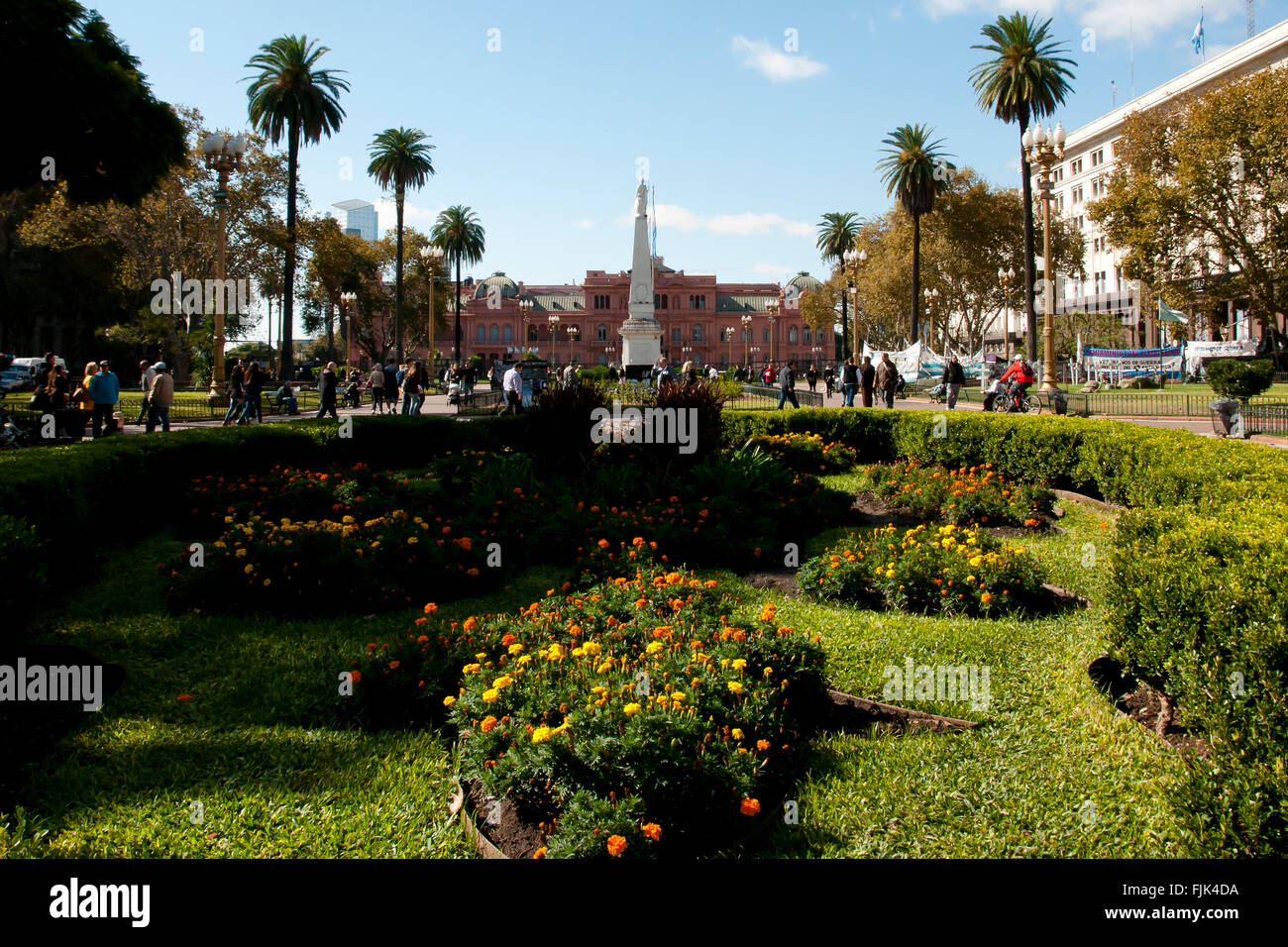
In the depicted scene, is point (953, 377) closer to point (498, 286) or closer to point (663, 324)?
point (663, 324)

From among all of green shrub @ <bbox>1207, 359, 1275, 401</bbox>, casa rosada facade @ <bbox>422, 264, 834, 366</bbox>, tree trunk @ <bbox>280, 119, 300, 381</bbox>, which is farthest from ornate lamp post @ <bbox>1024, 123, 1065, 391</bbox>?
casa rosada facade @ <bbox>422, 264, 834, 366</bbox>

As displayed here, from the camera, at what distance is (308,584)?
6566mm

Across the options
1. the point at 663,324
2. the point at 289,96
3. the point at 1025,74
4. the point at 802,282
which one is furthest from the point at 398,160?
the point at 802,282

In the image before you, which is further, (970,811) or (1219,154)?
(1219,154)

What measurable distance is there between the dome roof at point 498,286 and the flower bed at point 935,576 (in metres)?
103

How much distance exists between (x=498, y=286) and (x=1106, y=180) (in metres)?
67.4

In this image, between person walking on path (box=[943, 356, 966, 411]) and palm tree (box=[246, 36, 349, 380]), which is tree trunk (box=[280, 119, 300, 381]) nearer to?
palm tree (box=[246, 36, 349, 380])

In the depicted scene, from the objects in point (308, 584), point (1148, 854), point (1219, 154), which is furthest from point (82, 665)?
point (1219, 154)

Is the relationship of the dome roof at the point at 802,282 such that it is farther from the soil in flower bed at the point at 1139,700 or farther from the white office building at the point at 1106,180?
the soil in flower bed at the point at 1139,700

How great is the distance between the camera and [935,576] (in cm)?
624

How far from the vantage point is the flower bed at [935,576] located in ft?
20.0
